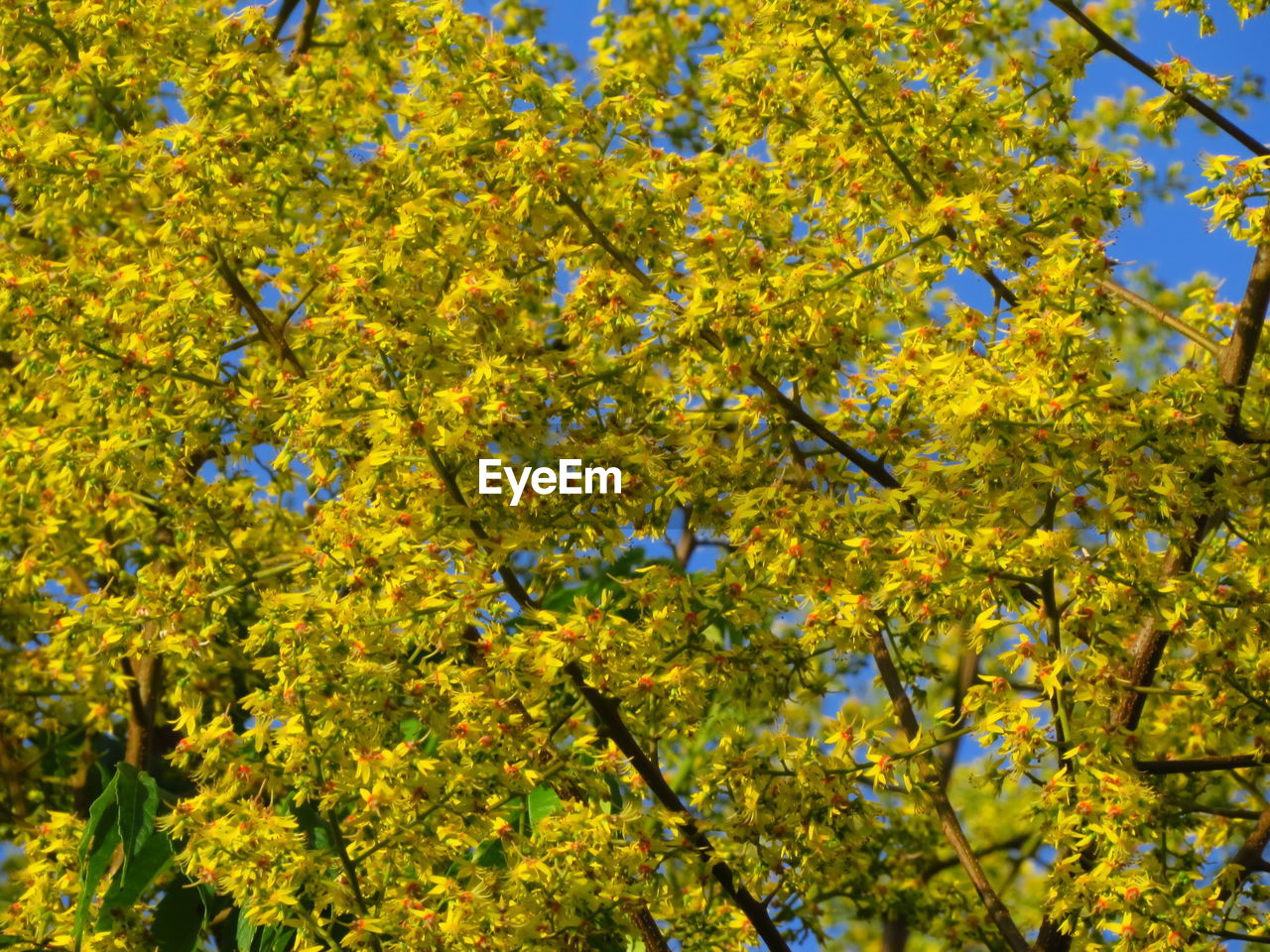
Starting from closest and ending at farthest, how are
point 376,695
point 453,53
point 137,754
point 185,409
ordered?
point 376,695, point 453,53, point 185,409, point 137,754

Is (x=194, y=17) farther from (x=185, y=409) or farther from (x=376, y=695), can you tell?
(x=376, y=695)

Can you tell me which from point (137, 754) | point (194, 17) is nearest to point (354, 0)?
point (194, 17)

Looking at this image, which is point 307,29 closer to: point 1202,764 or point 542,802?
point 542,802

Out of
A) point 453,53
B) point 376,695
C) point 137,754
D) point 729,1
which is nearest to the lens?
point 376,695

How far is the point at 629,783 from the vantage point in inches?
241

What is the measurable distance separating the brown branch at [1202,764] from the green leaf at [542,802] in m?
2.18

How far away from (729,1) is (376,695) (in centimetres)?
567

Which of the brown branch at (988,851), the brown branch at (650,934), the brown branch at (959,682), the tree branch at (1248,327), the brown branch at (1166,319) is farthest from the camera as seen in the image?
the brown branch at (959,682)

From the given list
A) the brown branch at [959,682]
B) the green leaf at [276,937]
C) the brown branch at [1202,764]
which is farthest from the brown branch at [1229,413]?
the green leaf at [276,937]

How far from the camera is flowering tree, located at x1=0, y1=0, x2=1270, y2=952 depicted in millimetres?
5391

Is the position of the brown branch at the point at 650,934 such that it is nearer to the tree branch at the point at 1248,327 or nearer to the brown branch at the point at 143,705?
the tree branch at the point at 1248,327

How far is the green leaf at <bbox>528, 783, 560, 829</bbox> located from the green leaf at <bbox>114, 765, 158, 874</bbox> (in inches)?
52.0

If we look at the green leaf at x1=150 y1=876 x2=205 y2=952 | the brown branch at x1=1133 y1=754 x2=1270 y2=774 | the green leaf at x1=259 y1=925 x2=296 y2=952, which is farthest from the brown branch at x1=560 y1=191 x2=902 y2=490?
the green leaf at x1=150 y1=876 x2=205 y2=952

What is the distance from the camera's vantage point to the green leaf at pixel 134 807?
19.0 feet
